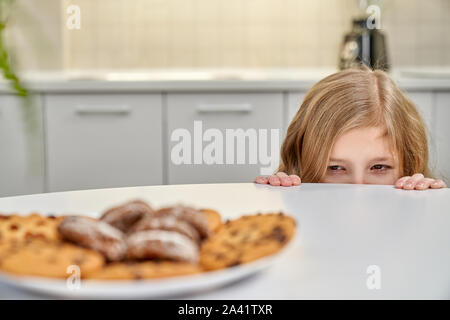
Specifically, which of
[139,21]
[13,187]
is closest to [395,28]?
[139,21]

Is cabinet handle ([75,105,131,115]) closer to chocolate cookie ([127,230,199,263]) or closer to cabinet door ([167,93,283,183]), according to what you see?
cabinet door ([167,93,283,183])

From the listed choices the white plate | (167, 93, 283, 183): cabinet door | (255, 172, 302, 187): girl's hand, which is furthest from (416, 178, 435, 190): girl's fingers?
(167, 93, 283, 183): cabinet door

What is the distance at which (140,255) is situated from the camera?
42cm

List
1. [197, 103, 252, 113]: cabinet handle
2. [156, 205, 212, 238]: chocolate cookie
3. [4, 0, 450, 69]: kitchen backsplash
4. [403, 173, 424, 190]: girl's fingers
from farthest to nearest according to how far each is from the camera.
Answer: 1. [4, 0, 450, 69]: kitchen backsplash
2. [197, 103, 252, 113]: cabinet handle
3. [403, 173, 424, 190]: girl's fingers
4. [156, 205, 212, 238]: chocolate cookie

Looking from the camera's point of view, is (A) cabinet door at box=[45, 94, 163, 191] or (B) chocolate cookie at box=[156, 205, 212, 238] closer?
(B) chocolate cookie at box=[156, 205, 212, 238]

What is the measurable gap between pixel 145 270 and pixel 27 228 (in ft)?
0.57

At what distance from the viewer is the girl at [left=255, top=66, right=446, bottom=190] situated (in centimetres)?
129

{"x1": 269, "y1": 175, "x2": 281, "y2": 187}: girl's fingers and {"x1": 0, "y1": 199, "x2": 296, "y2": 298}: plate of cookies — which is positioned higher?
{"x1": 0, "y1": 199, "x2": 296, "y2": 298}: plate of cookies

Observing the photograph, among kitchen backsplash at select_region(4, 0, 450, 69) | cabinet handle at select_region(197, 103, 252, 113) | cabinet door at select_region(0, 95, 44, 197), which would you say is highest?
kitchen backsplash at select_region(4, 0, 450, 69)

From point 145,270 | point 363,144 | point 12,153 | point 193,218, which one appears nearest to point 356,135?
point 363,144

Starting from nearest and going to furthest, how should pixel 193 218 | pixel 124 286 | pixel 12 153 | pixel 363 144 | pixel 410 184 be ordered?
pixel 124 286, pixel 193 218, pixel 410 184, pixel 363 144, pixel 12 153

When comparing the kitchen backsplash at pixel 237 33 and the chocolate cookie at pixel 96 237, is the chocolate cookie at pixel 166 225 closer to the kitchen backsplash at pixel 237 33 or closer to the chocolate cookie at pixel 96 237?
the chocolate cookie at pixel 96 237

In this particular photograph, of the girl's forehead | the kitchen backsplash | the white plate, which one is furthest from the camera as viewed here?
the kitchen backsplash

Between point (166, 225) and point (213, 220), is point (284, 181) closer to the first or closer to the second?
point (213, 220)
